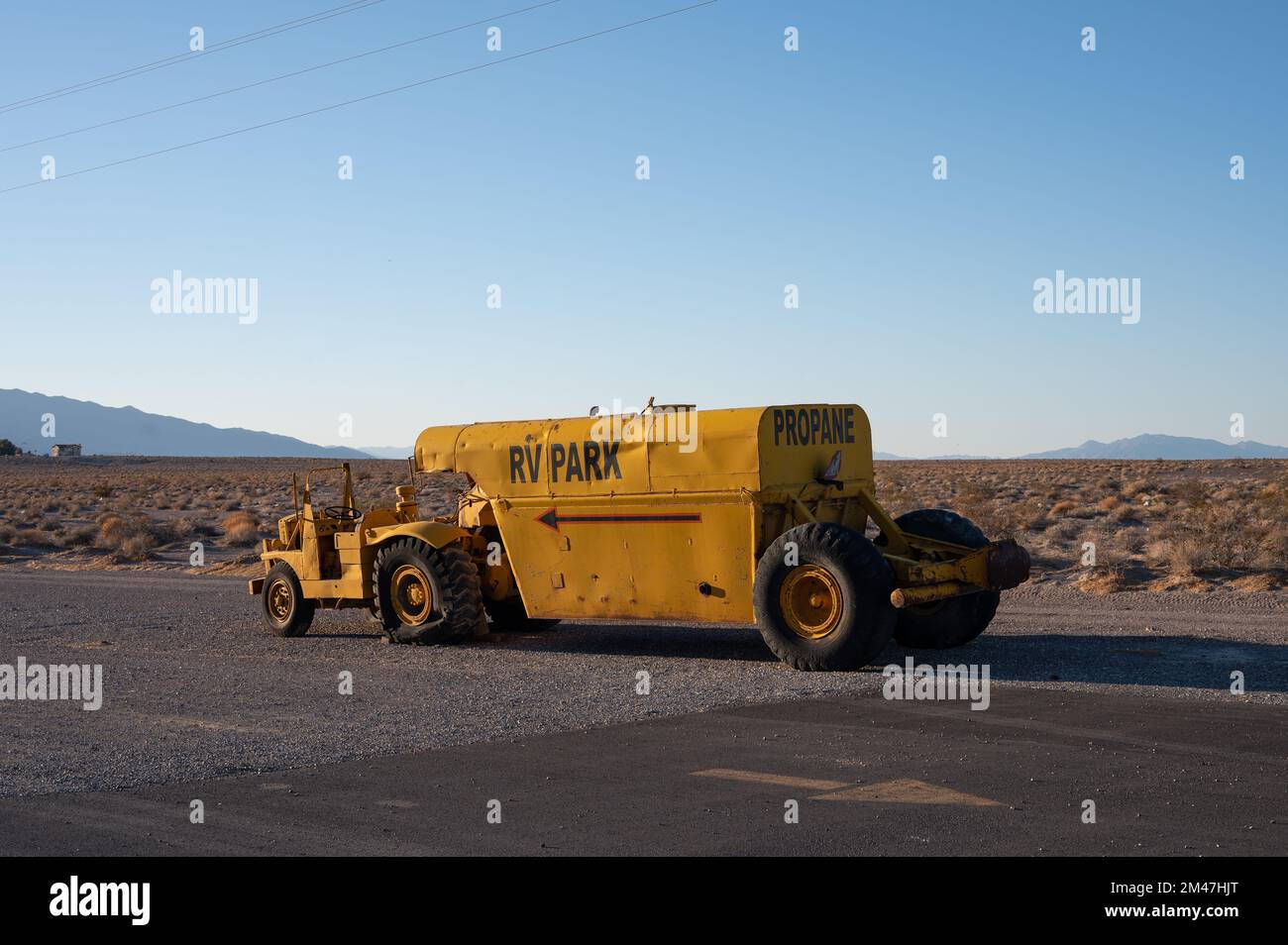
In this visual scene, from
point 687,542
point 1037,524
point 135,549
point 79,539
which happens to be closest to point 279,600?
point 687,542

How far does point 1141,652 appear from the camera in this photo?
1491 cm

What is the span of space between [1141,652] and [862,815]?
25.6 ft

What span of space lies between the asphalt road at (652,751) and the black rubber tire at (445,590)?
26cm

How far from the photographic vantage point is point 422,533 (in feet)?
54.6

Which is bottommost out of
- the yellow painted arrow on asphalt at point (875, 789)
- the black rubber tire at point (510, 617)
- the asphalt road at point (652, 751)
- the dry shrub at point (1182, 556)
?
the yellow painted arrow on asphalt at point (875, 789)

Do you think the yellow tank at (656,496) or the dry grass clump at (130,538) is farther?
the dry grass clump at (130,538)

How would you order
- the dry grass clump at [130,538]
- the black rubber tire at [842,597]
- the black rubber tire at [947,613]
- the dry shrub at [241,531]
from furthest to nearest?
the dry shrub at [241,531] < the dry grass clump at [130,538] < the black rubber tire at [947,613] < the black rubber tire at [842,597]

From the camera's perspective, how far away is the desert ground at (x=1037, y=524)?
2280 cm

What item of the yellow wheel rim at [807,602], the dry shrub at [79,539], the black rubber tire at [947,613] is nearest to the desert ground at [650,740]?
the black rubber tire at [947,613]

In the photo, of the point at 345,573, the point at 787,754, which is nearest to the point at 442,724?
the point at 787,754

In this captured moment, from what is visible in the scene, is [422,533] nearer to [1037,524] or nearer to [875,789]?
[875,789]

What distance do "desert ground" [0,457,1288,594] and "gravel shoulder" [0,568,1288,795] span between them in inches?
78.1

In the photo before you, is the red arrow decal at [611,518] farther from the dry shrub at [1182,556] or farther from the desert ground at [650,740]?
the dry shrub at [1182,556]
